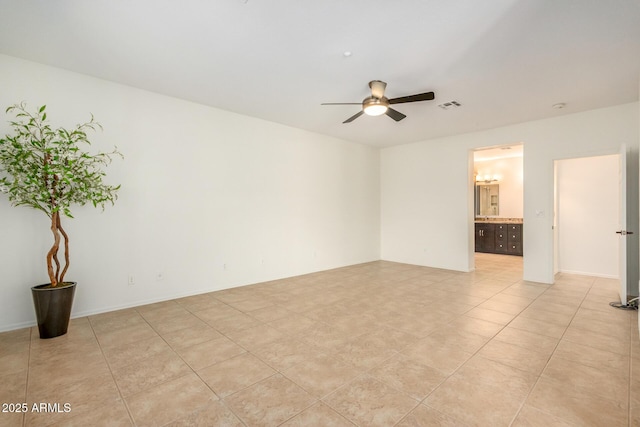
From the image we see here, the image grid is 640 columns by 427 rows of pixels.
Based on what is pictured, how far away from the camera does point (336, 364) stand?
2.38 meters

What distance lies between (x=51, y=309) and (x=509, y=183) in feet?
33.9

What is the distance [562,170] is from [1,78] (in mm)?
8521

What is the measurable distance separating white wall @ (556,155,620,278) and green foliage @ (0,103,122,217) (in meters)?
7.65

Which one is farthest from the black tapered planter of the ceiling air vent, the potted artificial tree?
the ceiling air vent

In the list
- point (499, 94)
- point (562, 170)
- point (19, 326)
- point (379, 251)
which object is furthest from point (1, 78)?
point (562, 170)

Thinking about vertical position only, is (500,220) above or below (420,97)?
below

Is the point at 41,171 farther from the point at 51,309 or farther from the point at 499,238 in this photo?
the point at 499,238

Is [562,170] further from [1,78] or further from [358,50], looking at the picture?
[1,78]

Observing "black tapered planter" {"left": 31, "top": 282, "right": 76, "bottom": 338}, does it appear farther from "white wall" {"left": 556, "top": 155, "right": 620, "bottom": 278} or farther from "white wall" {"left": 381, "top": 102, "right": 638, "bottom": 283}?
"white wall" {"left": 556, "top": 155, "right": 620, "bottom": 278}

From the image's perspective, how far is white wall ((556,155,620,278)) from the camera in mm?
5227

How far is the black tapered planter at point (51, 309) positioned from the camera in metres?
2.84

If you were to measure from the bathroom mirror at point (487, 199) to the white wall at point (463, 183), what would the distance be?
12.2 ft

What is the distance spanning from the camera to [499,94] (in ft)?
13.1

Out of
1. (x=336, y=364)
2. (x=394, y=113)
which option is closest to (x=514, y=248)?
(x=394, y=113)
